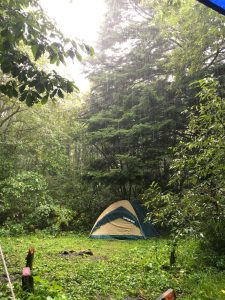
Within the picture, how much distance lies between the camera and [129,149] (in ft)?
41.5

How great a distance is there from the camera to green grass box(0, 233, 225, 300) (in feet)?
15.3

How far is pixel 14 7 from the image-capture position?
302 centimetres

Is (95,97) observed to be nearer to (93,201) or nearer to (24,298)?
(93,201)

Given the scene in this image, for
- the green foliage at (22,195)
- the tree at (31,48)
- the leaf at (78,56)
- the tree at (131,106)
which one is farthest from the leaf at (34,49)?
the green foliage at (22,195)

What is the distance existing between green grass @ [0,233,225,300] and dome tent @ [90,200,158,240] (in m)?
2.55

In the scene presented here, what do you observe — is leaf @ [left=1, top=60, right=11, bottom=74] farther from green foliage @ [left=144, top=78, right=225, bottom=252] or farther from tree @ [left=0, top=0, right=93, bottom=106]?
green foliage @ [left=144, top=78, right=225, bottom=252]

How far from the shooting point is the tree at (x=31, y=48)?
2883mm

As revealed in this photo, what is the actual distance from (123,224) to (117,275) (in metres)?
5.48

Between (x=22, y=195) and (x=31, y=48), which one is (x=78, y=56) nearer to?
(x=31, y=48)

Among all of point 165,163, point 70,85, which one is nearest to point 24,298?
point 70,85

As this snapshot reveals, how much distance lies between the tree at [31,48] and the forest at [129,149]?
0.01 metres

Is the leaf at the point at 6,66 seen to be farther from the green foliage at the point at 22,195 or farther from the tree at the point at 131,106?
the green foliage at the point at 22,195

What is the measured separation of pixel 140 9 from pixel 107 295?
11977 mm

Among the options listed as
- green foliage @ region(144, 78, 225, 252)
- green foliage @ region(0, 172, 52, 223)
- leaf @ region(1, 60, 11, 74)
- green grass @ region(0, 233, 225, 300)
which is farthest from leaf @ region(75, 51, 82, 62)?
green foliage @ region(0, 172, 52, 223)
